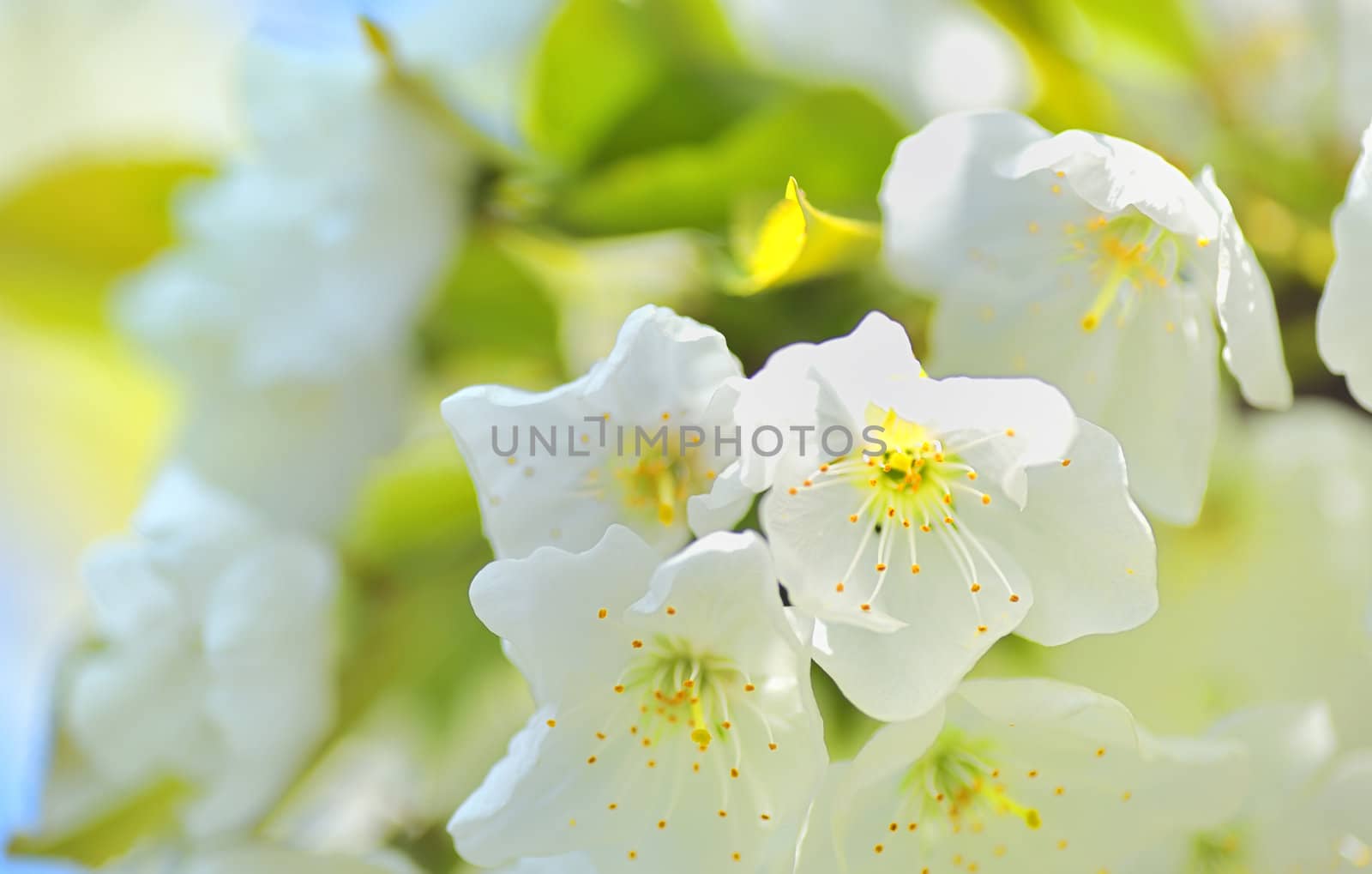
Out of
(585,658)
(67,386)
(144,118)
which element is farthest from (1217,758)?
(144,118)

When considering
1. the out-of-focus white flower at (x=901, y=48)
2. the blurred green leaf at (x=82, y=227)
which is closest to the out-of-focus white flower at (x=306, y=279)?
the blurred green leaf at (x=82, y=227)

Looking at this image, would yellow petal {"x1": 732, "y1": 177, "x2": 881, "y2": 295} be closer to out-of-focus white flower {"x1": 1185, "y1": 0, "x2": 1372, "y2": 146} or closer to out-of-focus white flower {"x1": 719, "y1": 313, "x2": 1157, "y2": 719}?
out-of-focus white flower {"x1": 719, "y1": 313, "x2": 1157, "y2": 719}

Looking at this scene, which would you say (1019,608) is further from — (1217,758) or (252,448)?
(252,448)

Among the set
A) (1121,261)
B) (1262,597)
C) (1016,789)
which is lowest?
(1262,597)

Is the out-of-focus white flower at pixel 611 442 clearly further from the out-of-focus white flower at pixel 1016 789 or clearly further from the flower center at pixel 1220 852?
the flower center at pixel 1220 852

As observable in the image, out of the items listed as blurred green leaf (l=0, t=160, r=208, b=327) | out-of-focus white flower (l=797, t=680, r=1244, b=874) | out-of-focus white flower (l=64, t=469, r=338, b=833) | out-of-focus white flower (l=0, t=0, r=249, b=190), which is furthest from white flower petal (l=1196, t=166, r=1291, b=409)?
out-of-focus white flower (l=0, t=0, r=249, b=190)

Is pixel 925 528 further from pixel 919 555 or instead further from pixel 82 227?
pixel 82 227

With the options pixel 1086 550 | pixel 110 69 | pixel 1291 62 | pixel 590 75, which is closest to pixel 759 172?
pixel 590 75
